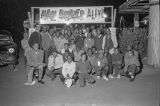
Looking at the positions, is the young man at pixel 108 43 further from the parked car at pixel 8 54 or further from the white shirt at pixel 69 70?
the parked car at pixel 8 54

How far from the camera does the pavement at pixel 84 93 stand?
8.18 m

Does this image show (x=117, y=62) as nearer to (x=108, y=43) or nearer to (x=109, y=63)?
(x=109, y=63)

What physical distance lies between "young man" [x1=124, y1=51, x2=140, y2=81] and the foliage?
3.88 meters

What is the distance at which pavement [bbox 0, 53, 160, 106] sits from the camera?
8180 mm

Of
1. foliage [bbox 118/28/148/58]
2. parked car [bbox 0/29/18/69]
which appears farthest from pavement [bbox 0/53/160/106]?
foliage [bbox 118/28/148/58]

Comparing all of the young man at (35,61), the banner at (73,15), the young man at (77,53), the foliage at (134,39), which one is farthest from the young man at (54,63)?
the foliage at (134,39)

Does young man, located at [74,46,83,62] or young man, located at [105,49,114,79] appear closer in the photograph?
young man, located at [105,49,114,79]

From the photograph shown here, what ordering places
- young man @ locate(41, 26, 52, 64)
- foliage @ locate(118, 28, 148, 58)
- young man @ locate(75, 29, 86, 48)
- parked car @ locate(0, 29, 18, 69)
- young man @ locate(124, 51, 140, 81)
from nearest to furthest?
young man @ locate(124, 51, 140, 81), parked car @ locate(0, 29, 18, 69), young man @ locate(41, 26, 52, 64), young man @ locate(75, 29, 86, 48), foliage @ locate(118, 28, 148, 58)

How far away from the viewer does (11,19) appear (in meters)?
32.5

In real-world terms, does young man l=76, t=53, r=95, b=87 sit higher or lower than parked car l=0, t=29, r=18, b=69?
lower

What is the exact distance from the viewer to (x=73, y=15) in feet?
46.5

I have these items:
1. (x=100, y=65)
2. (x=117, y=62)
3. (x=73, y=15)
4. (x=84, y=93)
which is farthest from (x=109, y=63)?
(x=73, y=15)

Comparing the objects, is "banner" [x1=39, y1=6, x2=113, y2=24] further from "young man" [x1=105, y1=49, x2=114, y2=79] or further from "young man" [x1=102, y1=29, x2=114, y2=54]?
"young man" [x1=105, y1=49, x2=114, y2=79]

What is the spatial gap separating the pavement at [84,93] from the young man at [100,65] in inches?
13.6
